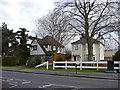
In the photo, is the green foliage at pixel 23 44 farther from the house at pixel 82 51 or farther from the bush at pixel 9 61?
the house at pixel 82 51

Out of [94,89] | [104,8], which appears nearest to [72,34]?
[104,8]

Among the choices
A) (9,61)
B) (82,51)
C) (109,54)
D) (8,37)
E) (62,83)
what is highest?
(8,37)

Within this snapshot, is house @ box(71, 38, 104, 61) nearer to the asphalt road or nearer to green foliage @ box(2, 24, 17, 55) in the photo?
green foliage @ box(2, 24, 17, 55)

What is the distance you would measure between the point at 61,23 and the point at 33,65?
28.8 feet

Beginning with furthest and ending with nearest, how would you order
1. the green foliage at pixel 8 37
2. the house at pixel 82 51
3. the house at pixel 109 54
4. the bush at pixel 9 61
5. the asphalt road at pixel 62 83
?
the house at pixel 109 54 < the house at pixel 82 51 < the green foliage at pixel 8 37 < the bush at pixel 9 61 < the asphalt road at pixel 62 83

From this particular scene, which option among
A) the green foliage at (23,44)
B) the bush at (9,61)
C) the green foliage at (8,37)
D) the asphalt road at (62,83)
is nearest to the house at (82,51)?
the green foliage at (23,44)

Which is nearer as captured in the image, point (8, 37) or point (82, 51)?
point (8, 37)

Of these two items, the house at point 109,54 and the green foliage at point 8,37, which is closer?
the green foliage at point 8,37

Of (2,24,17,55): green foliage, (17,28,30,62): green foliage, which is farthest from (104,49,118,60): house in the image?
(2,24,17,55): green foliage

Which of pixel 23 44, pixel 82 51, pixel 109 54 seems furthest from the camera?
pixel 109 54

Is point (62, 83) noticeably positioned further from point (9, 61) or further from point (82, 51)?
point (82, 51)

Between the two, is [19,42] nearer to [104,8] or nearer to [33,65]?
[33,65]

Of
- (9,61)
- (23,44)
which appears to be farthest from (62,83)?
(23,44)

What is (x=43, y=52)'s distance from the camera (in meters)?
43.9
